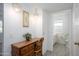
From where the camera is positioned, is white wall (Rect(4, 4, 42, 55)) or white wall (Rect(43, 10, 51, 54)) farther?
white wall (Rect(43, 10, 51, 54))

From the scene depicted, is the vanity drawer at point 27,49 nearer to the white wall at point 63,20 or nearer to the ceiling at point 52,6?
the white wall at point 63,20

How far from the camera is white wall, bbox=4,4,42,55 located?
5.37 feet

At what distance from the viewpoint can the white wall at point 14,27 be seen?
1637 mm

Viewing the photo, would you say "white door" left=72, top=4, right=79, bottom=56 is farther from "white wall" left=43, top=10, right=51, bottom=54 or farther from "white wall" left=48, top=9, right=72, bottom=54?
"white wall" left=43, top=10, right=51, bottom=54

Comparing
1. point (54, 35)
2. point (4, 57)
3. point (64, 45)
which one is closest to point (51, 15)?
point (54, 35)

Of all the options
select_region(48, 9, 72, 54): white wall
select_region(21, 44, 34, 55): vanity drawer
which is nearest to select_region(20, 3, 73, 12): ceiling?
select_region(48, 9, 72, 54): white wall

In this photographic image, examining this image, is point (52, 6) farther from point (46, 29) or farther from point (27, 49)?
point (27, 49)

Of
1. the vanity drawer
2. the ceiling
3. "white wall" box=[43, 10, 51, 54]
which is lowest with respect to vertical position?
the vanity drawer

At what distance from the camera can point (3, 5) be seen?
1.65 metres

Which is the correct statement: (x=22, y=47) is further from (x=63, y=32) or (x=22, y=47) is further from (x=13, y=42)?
(x=63, y=32)

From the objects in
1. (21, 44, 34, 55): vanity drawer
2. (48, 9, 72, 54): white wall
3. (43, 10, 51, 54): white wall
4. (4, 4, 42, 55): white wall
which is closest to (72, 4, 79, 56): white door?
(48, 9, 72, 54): white wall

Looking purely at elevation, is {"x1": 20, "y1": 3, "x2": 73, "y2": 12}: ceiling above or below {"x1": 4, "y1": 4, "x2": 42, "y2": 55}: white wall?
above

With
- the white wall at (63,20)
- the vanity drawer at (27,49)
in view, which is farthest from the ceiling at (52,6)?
the vanity drawer at (27,49)

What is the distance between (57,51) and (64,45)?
0.48 feet
